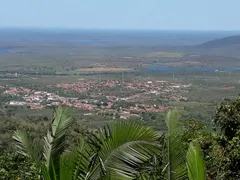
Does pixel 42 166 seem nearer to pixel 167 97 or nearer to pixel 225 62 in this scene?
pixel 167 97

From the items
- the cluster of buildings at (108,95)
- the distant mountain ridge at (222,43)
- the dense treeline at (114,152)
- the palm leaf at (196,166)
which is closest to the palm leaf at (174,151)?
the dense treeline at (114,152)

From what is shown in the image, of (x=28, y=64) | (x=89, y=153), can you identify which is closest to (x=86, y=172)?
(x=89, y=153)

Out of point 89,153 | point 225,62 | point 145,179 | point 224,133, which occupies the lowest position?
point 225,62

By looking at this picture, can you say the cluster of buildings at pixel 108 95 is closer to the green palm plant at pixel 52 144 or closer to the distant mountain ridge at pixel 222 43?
the green palm plant at pixel 52 144

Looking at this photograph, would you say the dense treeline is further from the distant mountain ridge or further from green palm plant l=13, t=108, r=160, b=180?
the distant mountain ridge

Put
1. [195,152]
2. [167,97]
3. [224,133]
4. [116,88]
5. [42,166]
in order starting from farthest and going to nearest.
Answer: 1. [116,88]
2. [167,97]
3. [224,133]
4. [42,166]
5. [195,152]

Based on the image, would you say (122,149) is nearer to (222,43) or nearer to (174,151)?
(174,151)
